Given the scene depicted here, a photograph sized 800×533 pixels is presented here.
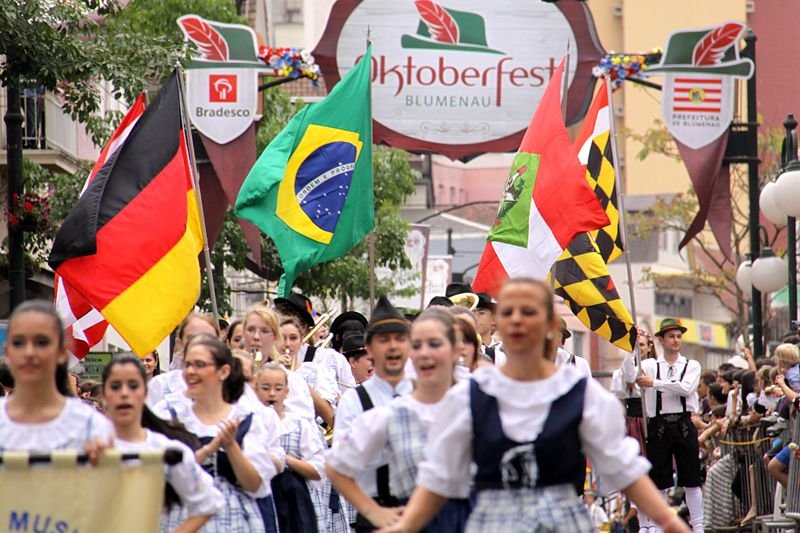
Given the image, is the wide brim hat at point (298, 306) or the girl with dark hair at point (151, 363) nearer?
the girl with dark hair at point (151, 363)

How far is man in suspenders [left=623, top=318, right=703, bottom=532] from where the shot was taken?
16.4 meters

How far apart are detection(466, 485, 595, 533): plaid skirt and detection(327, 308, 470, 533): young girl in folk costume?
89 cm

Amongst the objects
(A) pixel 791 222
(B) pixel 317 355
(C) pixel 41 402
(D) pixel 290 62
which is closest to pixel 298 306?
(B) pixel 317 355

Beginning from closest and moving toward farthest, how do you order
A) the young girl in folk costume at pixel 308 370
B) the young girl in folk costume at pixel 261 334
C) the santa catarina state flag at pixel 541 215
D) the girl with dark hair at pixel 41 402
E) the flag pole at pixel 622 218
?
the girl with dark hair at pixel 41 402 < the young girl in folk costume at pixel 261 334 < the young girl in folk costume at pixel 308 370 < the santa catarina state flag at pixel 541 215 < the flag pole at pixel 622 218

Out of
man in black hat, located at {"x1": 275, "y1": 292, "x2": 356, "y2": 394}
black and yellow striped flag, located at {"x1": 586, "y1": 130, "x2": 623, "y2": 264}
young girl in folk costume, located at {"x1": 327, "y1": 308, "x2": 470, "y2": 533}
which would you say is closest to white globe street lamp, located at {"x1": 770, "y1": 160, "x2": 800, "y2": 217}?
black and yellow striped flag, located at {"x1": 586, "y1": 130, "x2": 623, "y2": 264}

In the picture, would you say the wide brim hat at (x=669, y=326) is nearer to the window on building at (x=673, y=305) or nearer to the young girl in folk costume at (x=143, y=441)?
the young girl in folk costume at (x=143, y=441)

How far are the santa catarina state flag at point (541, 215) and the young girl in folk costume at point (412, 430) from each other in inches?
256

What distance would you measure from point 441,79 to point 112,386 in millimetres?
17363

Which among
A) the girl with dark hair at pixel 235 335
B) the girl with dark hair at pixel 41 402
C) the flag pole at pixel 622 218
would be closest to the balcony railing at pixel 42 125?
the flag pole at pixel 622 218

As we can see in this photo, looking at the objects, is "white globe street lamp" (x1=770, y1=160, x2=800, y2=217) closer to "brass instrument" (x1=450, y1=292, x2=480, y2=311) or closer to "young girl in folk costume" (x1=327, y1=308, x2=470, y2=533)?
"brass instrument" (x1=450, y1=292, x2=480, y2=311)

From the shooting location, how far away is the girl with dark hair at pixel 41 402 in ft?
22.5

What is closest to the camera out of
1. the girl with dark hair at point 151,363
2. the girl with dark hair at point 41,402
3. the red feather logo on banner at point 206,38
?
the girl with dark hair at point 41,402

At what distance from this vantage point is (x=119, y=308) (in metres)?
12.1

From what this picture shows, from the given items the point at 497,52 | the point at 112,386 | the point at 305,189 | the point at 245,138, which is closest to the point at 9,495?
the point at 112,386
